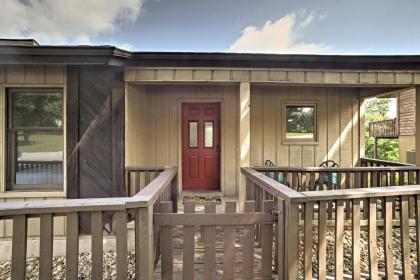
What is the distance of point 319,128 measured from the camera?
5.50 metres

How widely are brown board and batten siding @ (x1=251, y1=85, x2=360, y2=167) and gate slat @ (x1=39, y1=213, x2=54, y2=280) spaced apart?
14.5 ft

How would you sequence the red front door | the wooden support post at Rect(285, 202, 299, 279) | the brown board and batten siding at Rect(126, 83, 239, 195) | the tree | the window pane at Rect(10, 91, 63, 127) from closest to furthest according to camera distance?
1. the wooden support post at Rect(285, 202, 299, 279)
2. the window pane at Rect(10, 91, 63, 127)
3. the brown board and batten siding at Rect(126, 83, 239, 195)
4. the red front door
5. the tree

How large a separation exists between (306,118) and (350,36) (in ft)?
48.2

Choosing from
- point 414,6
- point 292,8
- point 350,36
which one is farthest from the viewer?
point 350,36

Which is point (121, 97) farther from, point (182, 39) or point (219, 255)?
point (182, 39)

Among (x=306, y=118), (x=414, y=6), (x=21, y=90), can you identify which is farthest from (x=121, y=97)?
(x=414, y=6)

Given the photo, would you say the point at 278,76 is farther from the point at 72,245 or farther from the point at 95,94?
the point at 72,245

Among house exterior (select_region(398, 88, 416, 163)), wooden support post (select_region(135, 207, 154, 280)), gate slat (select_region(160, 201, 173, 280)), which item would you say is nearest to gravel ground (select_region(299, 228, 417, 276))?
gate slat (select_region(160, 201, 173, 280))

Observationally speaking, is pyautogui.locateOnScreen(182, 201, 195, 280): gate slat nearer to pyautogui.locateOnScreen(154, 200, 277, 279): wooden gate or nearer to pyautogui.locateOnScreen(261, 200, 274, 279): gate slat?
pyautogui.locateOnScreen(154, 200, 277, 279): wooden gate

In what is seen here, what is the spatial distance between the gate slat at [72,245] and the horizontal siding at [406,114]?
11.6m

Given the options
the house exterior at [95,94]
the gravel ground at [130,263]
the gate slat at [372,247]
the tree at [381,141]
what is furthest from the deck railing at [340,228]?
the tree at [381,141]

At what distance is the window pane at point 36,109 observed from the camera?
149 inches

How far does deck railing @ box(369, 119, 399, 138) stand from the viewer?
1099cm

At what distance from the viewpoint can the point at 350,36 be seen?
16.5 meters
